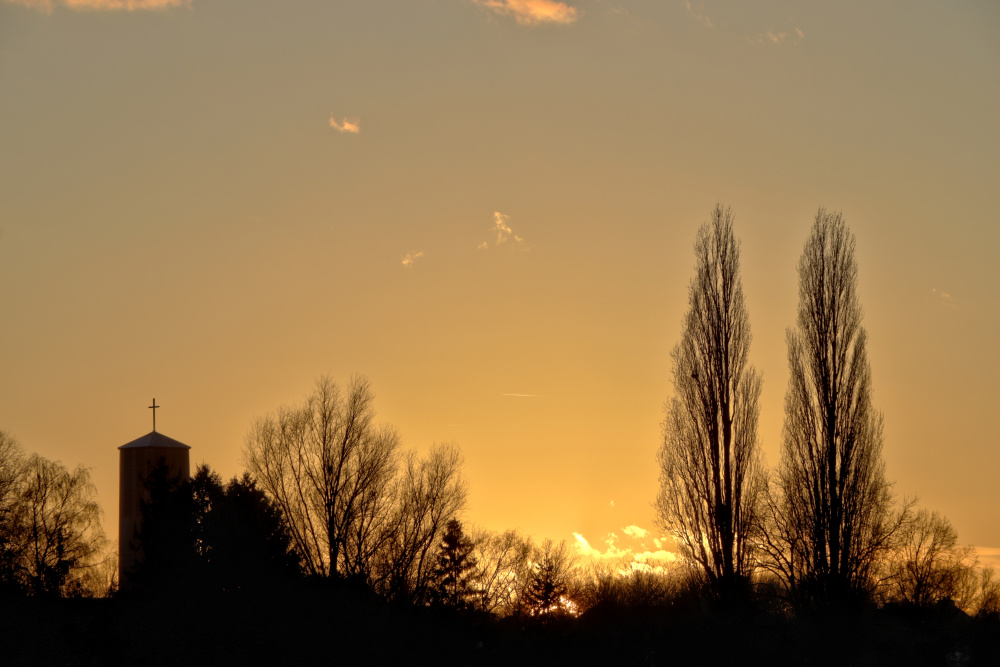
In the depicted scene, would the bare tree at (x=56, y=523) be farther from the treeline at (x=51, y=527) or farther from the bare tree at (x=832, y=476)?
the bare tree at (x=832, y=476)

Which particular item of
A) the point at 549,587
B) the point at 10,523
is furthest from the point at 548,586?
the point at 10,523

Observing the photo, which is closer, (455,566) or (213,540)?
(213,540)

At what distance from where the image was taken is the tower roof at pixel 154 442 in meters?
42.5

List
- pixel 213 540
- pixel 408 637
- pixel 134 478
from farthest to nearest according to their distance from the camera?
1. pixel 134 478
2. pixel 408 637
3. pixel 213 540

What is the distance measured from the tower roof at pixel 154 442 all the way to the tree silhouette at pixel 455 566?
11.9 meters

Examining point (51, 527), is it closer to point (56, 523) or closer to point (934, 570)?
point (56, 523)

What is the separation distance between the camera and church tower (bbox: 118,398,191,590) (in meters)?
40.9

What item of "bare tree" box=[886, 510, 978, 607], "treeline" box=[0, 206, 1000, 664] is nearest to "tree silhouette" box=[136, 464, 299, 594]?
"treeline" box=[0, 206, 1000, 664]

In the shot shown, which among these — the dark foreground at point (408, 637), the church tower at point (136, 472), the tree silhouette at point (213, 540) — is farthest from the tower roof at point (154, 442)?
the dark foreground at point (408, 637)

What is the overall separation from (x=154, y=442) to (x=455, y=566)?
1441 centimetres

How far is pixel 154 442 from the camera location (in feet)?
140

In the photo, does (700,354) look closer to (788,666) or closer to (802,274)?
(802,274)

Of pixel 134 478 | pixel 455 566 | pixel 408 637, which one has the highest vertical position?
pixel 134 478

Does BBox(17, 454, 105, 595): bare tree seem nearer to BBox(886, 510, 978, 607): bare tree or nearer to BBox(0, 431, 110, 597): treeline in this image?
BBox(0, 431, 110, 597): treeline
